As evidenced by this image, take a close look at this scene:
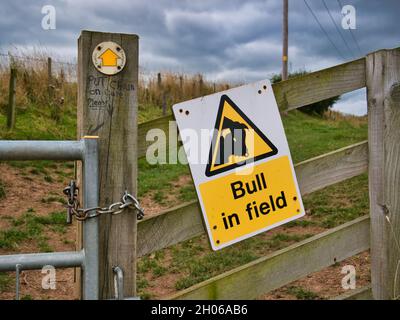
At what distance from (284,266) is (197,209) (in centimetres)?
55

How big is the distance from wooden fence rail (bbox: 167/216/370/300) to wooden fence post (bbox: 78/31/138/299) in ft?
1.14

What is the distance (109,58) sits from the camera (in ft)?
5.89

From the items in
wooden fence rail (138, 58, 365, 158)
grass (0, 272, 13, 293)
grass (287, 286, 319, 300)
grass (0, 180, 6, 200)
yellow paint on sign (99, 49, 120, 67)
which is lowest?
grass (287, 286, 319, 300)

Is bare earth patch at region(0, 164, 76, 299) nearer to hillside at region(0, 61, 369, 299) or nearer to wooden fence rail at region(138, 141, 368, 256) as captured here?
hillside at region(0, 61, 369, 299)

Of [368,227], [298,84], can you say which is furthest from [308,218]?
[298,84]

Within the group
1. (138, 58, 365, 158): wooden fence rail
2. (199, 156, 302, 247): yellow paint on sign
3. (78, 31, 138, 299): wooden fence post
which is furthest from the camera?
(138, 58, 365, 158): wooden fence rail

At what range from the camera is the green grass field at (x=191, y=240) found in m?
4.77

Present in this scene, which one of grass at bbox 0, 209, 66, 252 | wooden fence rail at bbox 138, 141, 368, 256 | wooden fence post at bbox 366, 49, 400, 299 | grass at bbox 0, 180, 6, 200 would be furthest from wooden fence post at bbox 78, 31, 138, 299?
grass at bbox 0, 180, 6, 200

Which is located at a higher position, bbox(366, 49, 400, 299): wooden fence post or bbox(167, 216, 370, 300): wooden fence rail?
bbox(366, 49, 400, 299): wooden fence post

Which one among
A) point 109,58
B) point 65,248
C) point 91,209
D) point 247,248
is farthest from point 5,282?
point 109,58

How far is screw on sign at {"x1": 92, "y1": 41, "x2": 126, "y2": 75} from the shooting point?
1.77 meters

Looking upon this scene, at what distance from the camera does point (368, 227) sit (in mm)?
2520

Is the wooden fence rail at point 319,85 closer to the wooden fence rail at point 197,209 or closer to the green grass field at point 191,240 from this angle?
the wooden fence rail at point 197,209

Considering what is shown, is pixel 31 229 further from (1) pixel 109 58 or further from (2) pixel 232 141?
(1) pixel 109 58
